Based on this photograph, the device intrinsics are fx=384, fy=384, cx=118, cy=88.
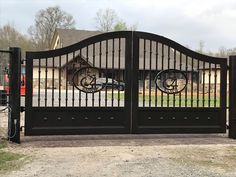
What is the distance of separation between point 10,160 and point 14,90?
1.94 meters

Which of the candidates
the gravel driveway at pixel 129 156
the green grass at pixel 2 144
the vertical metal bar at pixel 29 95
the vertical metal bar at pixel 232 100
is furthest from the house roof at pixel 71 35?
the green grass at pixel 2 144

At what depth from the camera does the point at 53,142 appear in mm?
8383

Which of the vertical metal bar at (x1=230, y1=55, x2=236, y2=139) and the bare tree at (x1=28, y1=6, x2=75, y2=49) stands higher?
the bare tree at (x1=28, y1=6, x2=75, y2=49)

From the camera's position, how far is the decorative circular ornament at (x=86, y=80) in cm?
870

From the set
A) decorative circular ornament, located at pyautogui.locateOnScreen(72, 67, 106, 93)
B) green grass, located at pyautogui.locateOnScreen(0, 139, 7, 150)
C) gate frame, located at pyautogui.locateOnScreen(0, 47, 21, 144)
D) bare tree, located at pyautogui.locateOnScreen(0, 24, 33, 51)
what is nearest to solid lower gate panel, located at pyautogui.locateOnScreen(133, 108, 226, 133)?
decorative circular ornament, located at pyautogui.locateOnScreen(72, 67, 106, 93)

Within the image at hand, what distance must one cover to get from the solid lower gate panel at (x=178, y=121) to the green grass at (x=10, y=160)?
2973 mm

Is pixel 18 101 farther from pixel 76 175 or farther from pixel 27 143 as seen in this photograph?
pixel 76 175

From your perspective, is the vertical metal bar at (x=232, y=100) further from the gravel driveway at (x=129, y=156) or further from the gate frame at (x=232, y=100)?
the gravel driveway at (x=129, y=156)

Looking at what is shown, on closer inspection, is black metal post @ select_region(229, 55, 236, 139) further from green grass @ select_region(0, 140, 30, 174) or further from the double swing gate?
green grass @ select_region(0, 140, 30, 174)

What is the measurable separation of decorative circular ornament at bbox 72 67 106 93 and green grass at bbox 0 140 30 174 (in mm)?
2210

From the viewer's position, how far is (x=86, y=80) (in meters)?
8.77

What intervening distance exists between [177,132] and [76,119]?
2445mm

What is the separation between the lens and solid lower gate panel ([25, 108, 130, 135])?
27.6 ft

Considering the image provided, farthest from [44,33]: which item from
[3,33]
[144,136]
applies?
[144,136]
